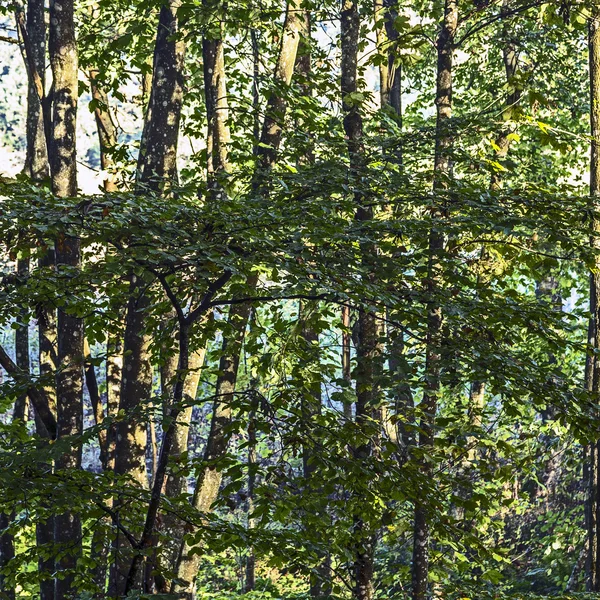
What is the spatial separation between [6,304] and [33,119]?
18.4ft

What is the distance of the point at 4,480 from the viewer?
171 inches

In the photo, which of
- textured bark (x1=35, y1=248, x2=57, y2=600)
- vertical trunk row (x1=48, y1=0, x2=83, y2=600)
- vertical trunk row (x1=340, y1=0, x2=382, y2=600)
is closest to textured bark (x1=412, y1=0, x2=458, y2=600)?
vertical trunk row (x1=340, y1=0, x2=382, y2=600)

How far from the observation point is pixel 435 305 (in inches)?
190

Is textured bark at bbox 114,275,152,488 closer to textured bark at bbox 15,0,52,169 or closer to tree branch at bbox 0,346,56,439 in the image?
tree branch at bbox 0,346,56,439

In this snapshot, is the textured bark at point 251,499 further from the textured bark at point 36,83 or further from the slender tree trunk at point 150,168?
the textured bark at point 36,83

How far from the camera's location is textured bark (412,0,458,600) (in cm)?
501

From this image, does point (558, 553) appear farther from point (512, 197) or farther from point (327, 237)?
point (327, 237)

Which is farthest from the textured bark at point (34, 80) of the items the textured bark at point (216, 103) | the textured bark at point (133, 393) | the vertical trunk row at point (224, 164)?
the textured bark at point (133, 393)

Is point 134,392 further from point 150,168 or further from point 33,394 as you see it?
point 150,168

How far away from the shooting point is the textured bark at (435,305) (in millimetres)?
5012

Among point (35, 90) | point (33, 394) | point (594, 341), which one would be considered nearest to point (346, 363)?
point (594, 341)

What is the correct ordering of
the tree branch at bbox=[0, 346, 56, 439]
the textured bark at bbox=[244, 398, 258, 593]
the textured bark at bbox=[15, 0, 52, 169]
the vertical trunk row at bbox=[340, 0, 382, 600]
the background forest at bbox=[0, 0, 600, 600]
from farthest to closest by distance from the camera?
the textured bark at bbox=[15, 0, 52, 169] < the tree branch at bbox=[0, 346, 56, 439] < the vertical trunk row at bbox=[340, 0, 382, 600] < the background forest at bbox=[0, 0, 600, 600] < the textured bark at bbox=[244, 398, 258, 593]

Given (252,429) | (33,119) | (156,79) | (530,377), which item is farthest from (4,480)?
(33,119)

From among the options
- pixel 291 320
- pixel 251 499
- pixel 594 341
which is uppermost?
pixel 594 341
